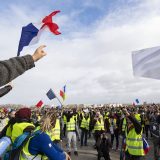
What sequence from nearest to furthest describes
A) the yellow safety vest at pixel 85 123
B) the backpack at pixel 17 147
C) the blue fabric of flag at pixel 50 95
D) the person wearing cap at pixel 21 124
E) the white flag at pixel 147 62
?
the backpack at pixel 17 147
the person wearing cap at pixel 21 124
the white flag at pixel 147 62
the yellow safety vest at pixel 85 123
the blue fabric of flag at pixel 50 95

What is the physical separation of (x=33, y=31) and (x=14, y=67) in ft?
7.78

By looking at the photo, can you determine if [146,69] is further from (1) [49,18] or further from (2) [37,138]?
(2) [37,138]

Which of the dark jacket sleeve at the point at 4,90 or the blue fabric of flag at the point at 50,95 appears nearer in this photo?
the dark jacket sleeve at the point at 4,90

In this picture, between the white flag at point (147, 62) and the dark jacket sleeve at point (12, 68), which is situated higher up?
the white flag at point (147, 62)

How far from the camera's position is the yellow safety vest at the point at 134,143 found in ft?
26.3

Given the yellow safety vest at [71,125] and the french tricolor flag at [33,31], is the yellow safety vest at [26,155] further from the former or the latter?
the yellow safety vest at [71,125]

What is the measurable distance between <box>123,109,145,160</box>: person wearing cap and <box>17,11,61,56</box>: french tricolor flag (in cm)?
423

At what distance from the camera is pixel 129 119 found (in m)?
8.16

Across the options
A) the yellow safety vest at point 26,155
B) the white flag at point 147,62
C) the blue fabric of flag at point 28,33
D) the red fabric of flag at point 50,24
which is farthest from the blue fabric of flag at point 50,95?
the yellow safety vest at point 26,155

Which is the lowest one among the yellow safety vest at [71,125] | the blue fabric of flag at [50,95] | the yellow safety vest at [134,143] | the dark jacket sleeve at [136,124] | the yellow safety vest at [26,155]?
the yellow safety vest at [26,155]

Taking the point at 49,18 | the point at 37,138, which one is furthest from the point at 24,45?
the point at 37,138

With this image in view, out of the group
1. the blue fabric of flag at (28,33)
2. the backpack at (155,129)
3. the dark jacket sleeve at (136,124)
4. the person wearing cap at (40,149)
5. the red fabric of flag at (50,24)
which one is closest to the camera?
the person wearing cap at (40,149)

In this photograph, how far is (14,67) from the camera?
1.78 m

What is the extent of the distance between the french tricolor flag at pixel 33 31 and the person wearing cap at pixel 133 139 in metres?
4.23
